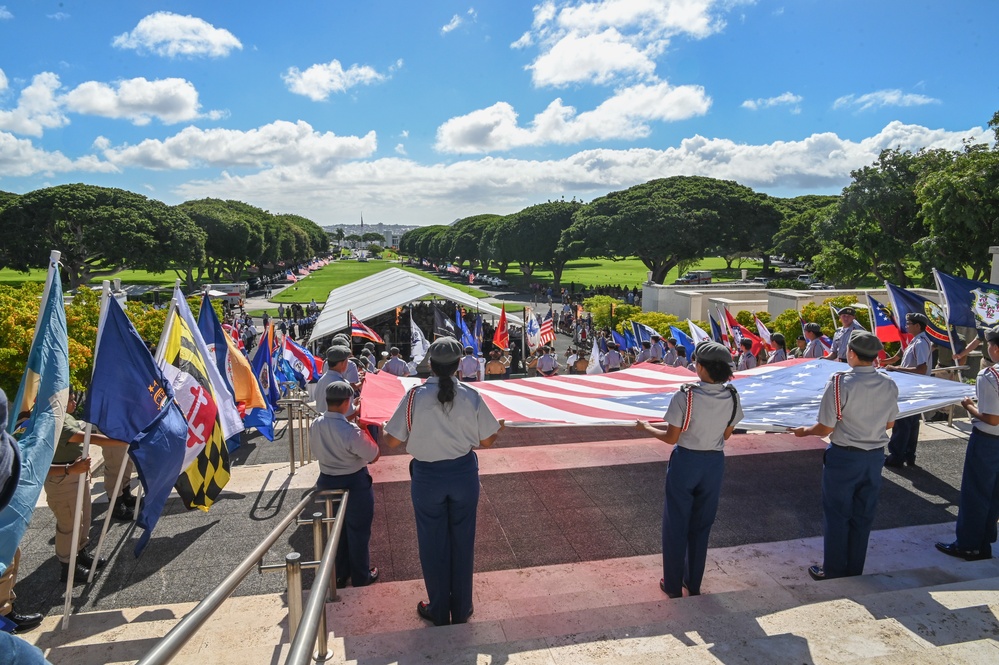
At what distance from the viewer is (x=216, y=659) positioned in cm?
362

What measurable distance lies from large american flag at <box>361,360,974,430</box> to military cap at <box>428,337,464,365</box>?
3.62ft

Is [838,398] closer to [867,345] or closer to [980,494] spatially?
[867,345]

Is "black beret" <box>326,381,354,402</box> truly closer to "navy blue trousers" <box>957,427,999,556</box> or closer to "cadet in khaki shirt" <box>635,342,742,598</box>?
"cadet in khaki shirt" <box>635,342,742,598</box>

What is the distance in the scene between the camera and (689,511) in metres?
4.28

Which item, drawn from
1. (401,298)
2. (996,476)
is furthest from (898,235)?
(996,476)

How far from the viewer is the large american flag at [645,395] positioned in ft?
17.2

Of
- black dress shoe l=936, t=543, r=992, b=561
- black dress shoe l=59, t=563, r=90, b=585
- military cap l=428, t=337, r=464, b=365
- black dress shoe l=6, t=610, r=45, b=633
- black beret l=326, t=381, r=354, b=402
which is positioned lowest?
black dress shoe l=59, t=563, r=90, b=585

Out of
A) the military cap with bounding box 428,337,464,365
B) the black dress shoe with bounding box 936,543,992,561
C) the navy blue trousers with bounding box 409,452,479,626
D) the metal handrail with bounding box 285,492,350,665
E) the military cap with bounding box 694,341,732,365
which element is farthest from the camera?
the black dress shoe with bounding box 936,543,992,561

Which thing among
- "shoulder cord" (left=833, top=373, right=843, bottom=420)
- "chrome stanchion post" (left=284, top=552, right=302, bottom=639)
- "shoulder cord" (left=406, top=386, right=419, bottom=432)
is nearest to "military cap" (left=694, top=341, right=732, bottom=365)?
"shoulder cord" (left=833, top=373, right=843, bottom=420)

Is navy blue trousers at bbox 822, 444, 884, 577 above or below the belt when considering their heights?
below

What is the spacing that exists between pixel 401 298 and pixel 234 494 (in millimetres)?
14467

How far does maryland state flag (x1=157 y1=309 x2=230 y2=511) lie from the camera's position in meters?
5.19

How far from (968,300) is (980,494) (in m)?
4.13

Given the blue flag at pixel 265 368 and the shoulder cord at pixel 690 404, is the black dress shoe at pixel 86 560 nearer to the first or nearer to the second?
the shoulder cord at pixel 690 404
